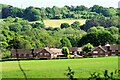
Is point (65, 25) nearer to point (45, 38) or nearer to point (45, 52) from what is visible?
point (45, 38)

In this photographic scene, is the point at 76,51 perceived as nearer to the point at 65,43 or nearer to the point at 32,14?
the point at 65,43

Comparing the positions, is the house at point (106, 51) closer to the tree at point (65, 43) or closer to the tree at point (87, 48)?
the tree at point (87, 48)

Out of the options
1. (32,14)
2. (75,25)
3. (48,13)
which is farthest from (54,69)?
(48,13)

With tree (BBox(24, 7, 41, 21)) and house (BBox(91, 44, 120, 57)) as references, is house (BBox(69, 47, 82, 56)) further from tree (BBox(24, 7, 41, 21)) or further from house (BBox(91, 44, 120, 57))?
tree (BBox(24, 7, 41, 21))

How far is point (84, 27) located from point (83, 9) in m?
41.8

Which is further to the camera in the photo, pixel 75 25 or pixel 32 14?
pixel 32 14

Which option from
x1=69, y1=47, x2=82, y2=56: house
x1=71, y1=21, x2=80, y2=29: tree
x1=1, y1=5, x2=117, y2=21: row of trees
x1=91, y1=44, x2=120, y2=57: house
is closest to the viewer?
x1=91, y1=44, x2=120, y2=57: house

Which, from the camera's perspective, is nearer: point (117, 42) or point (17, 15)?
point (117, 42)

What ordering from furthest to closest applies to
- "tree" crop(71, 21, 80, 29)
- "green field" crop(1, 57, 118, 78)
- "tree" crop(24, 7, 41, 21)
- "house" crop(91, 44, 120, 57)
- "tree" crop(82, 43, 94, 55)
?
"tree" crop(24, 7, 41, 21) → "tree" crop(71, 21, 80, 29) → "house" crop(91, 44, 120, 57) → "tree" crop(82, 43, 94, 55) → "green field" crop(1, 57, 118, 78)

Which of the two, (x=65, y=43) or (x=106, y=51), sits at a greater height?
(x=65, y=43)

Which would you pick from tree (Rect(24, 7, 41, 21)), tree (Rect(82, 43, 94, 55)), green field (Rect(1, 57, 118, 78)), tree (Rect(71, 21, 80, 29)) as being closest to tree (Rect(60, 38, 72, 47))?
tree (Rect(82, 43, 94, 55))

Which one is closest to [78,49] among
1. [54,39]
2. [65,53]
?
[65,53]

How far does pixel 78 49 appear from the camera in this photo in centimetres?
5750

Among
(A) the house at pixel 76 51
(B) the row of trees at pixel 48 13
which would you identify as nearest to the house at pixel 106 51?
(A) the house at pixel 76 51
